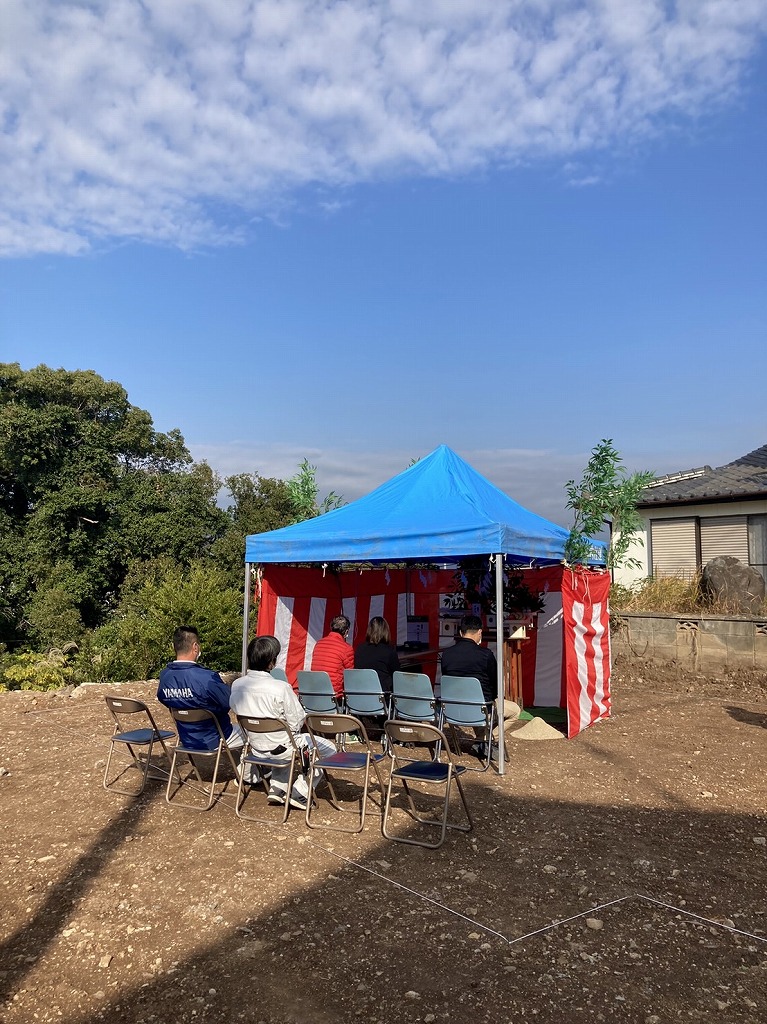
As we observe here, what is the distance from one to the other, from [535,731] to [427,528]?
234 cm

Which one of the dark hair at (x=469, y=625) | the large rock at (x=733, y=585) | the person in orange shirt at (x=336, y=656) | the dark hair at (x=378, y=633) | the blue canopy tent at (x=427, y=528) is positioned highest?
the blue canopy tent at (x=427, y=528)

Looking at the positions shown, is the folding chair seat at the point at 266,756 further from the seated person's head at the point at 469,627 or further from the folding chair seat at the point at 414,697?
the seated person's head at the point at 469,627

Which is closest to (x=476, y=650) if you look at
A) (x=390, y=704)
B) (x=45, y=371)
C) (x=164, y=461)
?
(x=390, y=704)

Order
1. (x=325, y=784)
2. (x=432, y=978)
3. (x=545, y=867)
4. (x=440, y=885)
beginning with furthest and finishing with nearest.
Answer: (x=325, y=784) < (x=545, y=867) < (x=440, y=885) < (x=432, y=978)

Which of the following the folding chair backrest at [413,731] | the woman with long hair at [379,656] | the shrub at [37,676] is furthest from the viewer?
the shrub at [37,676]

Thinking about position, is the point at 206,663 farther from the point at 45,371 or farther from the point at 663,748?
the point at 45,371

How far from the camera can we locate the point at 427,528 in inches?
266

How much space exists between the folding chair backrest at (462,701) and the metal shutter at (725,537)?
9.76 m

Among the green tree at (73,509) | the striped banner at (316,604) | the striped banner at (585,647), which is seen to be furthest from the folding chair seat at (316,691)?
the green tree at (73,509)

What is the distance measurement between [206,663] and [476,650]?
5653 millimetres

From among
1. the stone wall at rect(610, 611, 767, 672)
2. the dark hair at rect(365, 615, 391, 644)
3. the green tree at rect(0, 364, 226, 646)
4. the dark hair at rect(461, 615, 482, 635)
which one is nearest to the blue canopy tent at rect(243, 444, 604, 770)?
the dark hair at rect(461, 615, 482, 635)

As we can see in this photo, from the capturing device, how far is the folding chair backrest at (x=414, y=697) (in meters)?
6.10

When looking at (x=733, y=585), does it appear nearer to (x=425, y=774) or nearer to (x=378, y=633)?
(x=378, y=633)

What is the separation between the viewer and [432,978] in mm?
2951
